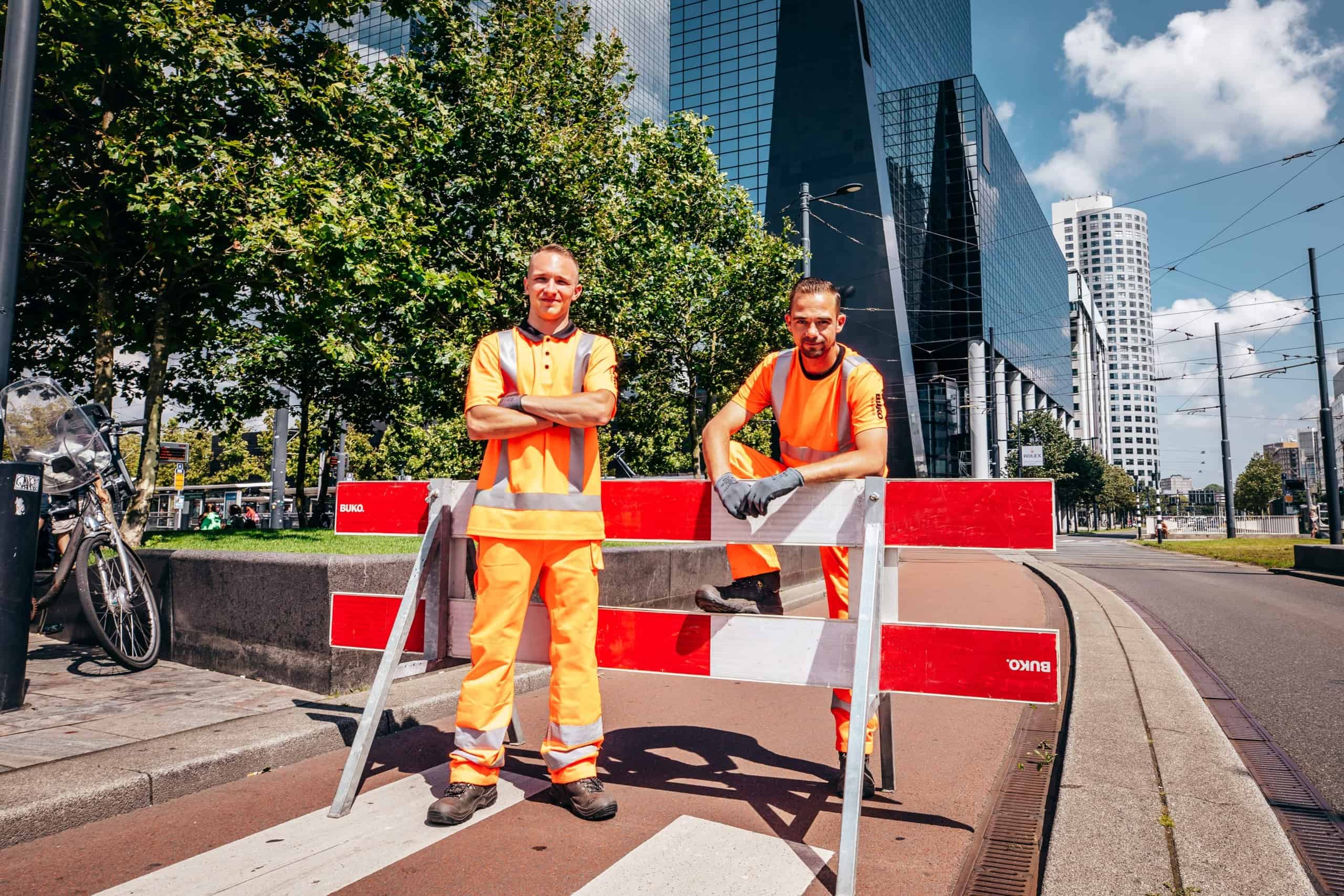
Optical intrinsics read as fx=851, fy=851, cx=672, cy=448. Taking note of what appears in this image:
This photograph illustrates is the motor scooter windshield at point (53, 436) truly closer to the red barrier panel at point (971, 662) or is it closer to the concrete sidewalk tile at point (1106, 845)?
the red barrier panel at point (971, 662)

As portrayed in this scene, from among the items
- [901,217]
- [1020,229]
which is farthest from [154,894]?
[1020,229]

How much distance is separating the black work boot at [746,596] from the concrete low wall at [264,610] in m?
1.53

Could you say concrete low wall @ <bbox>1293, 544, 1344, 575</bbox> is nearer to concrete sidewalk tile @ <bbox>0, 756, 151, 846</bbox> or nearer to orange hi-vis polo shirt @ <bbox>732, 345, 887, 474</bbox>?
orange hi-vis polo shirt @ <bbox>732, 345, 887, 474</bbox>

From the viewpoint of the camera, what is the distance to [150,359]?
34.0 feet

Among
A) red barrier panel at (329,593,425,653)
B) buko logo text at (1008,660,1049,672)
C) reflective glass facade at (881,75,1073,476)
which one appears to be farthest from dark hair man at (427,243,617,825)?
reflective glass facade at (881,75,1073,476)

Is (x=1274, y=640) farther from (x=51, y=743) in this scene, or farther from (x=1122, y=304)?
(x=1122, y=304)

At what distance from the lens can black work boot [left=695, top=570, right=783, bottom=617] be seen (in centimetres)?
318

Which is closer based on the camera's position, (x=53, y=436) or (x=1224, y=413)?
(x=53, y=436)

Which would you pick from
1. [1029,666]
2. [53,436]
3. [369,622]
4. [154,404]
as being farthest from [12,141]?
[154,404]

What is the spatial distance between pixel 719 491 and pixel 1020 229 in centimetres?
8689

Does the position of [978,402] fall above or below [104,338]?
above

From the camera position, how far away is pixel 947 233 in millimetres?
62938

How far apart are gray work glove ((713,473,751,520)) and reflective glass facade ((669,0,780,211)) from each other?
6319 centimetres

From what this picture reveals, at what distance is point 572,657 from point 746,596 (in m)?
0.71
